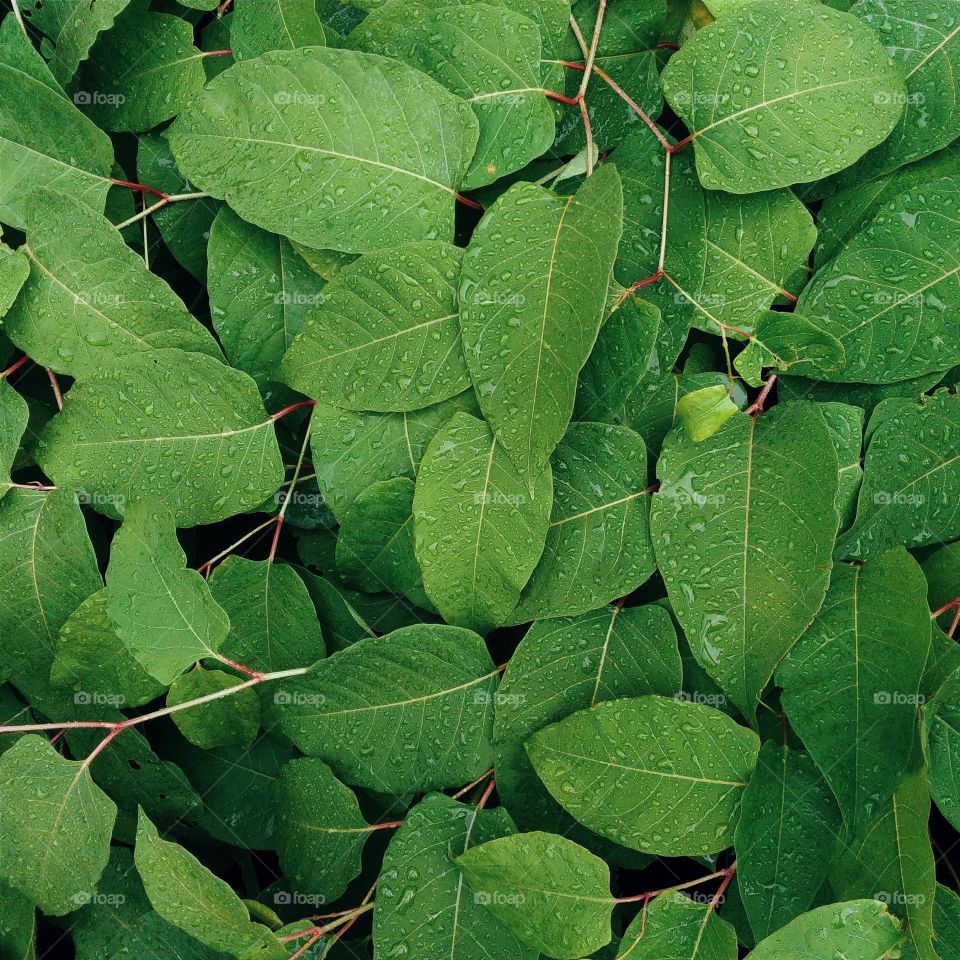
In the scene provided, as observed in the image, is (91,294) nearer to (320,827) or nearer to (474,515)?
(474,515)

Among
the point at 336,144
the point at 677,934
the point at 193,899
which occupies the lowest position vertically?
the point at 677,934

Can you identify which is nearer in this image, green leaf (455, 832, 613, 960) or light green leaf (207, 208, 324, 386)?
Result: green leaf (455, 832, 613, 960)

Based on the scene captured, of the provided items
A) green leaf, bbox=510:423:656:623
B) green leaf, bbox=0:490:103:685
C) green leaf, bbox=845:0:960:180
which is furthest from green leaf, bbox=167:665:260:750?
green leaf, bbox=845:0:960:180

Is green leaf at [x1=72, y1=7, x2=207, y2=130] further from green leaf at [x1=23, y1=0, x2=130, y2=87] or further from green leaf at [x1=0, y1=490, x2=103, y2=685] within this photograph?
green leaf at [x1=0, y1=490, x2=103, y2=685]

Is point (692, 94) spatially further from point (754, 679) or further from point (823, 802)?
point (823, 802)

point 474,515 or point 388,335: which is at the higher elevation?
point 388,335

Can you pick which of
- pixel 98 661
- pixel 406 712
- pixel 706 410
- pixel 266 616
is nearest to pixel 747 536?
pixel 706 410
